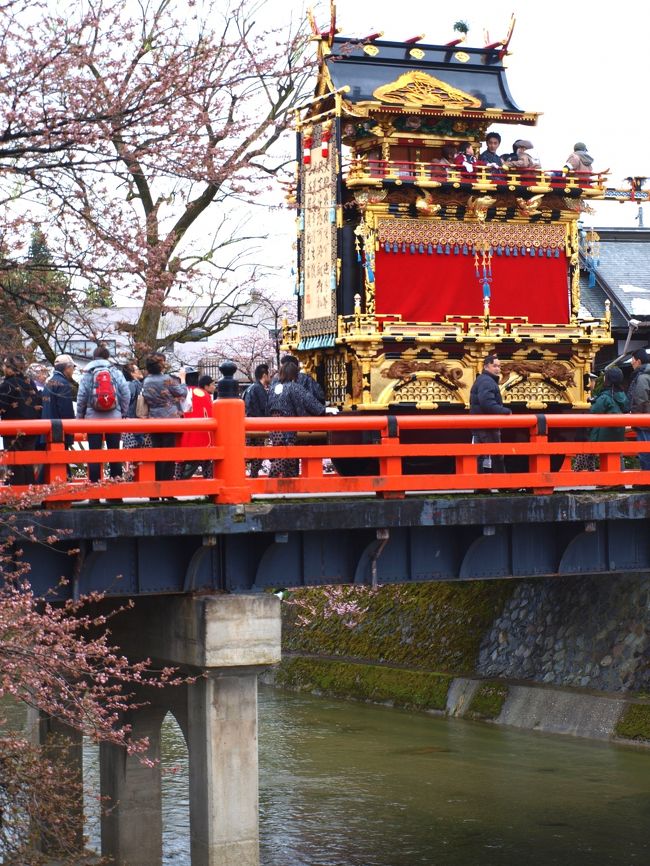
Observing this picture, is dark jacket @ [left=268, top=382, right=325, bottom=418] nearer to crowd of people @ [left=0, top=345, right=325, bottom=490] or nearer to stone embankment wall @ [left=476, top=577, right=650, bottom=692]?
crowd of people @ [left=0, top=345, right=325, bottom=490]

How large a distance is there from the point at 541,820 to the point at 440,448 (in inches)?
291

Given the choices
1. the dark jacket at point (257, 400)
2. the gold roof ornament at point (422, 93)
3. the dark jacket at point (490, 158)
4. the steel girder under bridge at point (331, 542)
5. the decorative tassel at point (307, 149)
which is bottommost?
the steel girder under bridge at point (331, 542)

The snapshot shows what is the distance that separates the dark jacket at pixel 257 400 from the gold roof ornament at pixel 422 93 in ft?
19.8

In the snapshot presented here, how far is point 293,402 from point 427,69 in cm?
758

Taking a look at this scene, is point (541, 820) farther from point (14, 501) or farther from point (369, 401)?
point (14, 501)

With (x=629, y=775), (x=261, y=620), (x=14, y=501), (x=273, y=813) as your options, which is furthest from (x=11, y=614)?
(x=629, y=775)

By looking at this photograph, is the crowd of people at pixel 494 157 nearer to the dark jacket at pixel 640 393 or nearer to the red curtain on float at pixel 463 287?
the red curtain on float at pixel 463 287

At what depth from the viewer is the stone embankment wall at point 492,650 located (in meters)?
26.3

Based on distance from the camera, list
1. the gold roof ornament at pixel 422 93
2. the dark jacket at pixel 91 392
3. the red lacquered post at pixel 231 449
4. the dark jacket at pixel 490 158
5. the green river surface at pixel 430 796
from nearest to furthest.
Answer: the red lacquered post at pixel 231 449
the dark jacket at pixel 91 392
the green river surface at pixel 430 796
the gold roof ornament at pixel 422 93
the dark jacket at pixel 490 158

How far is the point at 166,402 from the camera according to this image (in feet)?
55.3

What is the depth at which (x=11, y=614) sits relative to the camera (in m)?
11.4

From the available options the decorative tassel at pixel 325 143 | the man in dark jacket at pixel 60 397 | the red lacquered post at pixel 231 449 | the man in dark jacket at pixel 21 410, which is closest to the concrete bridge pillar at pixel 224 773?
the red lacquered post at pixel 231 449

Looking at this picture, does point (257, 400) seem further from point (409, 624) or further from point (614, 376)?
point (409, 624)

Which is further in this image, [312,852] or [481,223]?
[481,223]
